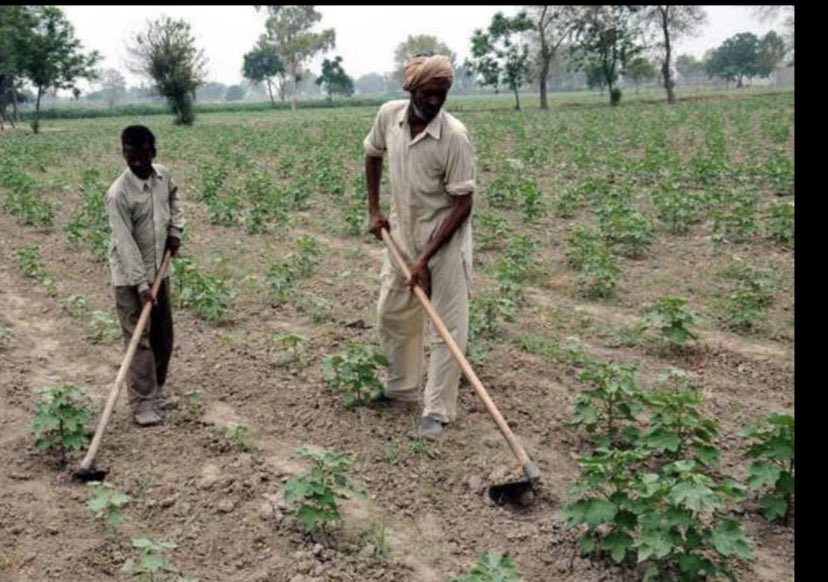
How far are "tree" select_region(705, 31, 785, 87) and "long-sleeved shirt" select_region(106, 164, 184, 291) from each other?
95159mm

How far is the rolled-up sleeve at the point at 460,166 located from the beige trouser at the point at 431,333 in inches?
14.6

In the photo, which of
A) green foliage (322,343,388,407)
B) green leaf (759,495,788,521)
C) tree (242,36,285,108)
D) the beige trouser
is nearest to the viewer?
green leaf (759,495,788,521)

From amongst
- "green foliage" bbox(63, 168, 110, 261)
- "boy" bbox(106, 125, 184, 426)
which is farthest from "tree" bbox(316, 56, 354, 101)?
"boy" bbox(106, 125, 184, 426)

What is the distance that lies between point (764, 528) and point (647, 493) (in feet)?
3.03

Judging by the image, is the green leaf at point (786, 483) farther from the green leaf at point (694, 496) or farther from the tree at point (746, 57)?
the tree at point (746, 57)

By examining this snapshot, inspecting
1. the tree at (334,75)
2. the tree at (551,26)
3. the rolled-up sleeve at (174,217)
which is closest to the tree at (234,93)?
the tree at (334,75)

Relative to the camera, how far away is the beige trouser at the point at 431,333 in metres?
4.52

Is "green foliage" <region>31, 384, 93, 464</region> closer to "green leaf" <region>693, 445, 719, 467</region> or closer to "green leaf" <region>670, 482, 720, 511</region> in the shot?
"green leaf" <region>670, 482, 720, 511</region>

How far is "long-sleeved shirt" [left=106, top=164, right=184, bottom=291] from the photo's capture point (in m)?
4.56

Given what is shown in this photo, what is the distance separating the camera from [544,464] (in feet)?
14.0

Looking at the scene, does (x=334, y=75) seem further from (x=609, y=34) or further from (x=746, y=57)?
(x=746, y=57)

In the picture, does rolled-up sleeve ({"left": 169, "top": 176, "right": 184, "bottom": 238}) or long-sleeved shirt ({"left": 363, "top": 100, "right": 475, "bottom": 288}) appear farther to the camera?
rolled-up sleeve ({"left": 169, "top": 176, "right": 184, "bottom": 238})

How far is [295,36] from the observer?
247 ft
